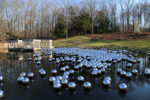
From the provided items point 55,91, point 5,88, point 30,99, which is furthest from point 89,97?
point 5,88

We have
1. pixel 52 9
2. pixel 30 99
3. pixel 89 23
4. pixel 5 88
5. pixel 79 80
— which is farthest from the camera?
pixel 52 9

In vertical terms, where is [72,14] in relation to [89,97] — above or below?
above

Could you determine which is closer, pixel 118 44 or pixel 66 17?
pixel 118 44

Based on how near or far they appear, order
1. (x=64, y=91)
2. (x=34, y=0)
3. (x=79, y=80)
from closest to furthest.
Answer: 1. (x=64, y=91)
2. (x=79, y=80)
3. (x=34, y=0)

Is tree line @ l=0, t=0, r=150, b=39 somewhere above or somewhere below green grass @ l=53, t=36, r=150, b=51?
above

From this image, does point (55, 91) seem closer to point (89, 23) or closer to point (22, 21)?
point (89, 23)

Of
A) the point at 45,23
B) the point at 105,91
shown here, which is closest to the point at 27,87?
the point at 105,91

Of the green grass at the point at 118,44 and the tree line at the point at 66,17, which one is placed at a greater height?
the tree line at the point at 66,17

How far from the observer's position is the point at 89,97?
4465 mm

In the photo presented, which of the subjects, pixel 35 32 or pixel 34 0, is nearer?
pixel 34 0

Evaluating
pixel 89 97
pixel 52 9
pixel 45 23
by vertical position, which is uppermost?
pixel 52 9

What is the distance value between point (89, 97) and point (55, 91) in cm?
129

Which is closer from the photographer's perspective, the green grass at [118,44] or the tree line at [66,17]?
the green grass at [118,44]

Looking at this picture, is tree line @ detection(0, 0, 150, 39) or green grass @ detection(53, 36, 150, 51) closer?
green grass @ detection(53, 36, 150, 51)
